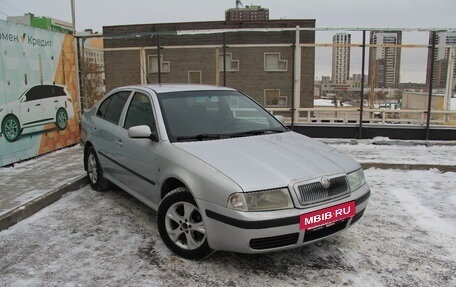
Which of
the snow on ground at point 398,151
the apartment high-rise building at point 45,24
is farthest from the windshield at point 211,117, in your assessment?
the apartment high-rise building at point 45,24

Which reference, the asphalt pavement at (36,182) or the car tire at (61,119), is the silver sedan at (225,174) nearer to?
the asphalt pavement at (36,182)

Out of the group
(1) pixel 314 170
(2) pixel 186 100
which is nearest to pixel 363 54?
(2) pixel 186 100

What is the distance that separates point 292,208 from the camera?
10.8 feet

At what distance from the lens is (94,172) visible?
5.93 meters

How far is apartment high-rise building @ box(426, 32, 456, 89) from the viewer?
363 inches

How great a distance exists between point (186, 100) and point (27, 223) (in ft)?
7.51

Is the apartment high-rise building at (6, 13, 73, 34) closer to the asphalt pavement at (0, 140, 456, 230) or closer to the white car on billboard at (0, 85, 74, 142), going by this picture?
the white car on billboard at (0, 85, 74, 142)

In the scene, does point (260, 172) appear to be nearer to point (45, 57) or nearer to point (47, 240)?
point (47, 240)

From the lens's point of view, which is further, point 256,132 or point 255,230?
point 256,132

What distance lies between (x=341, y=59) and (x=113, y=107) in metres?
6.20

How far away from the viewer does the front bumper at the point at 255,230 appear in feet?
10.5

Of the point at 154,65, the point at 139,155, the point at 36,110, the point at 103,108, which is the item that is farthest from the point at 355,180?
the point at 154,65

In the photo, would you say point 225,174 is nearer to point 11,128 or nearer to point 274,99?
point 11,128

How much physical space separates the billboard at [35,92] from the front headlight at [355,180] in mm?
5803
